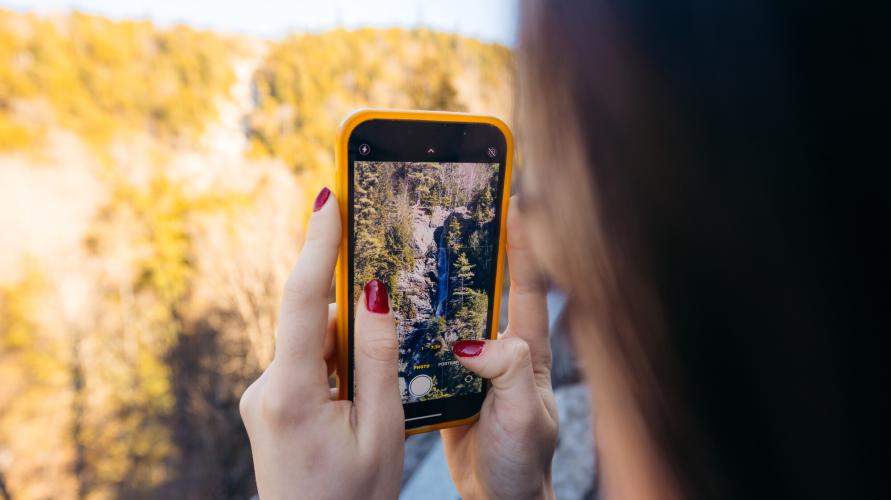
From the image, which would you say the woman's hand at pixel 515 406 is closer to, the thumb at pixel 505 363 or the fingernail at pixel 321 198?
the thumb at pixel 505 363

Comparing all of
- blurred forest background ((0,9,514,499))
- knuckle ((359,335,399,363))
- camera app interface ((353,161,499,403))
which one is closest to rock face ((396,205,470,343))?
camera app interface ((353,161,499,403))

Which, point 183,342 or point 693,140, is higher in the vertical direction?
point 693,140

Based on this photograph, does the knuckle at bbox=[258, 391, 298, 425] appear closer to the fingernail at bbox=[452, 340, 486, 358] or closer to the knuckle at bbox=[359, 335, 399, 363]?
the knuckle at bbox=[359, 335, 399, 363]

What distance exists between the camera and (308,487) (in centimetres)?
42

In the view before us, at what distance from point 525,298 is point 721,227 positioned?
1.40ft

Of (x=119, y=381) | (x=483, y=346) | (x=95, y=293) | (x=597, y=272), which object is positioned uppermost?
(x=597, y=272)

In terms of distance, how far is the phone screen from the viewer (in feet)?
1.81

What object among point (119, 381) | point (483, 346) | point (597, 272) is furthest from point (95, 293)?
point (597, 272)

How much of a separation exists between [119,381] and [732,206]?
134 inches

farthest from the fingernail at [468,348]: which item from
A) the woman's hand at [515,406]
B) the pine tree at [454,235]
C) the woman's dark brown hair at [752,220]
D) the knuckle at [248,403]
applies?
the woman's dark brown hair at [752,220]

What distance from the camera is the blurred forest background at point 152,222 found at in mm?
2574

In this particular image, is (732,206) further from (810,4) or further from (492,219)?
(492,219)

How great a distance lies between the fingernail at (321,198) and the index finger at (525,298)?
0.20m

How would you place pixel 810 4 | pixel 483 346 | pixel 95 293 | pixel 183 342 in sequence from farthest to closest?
pixel 183 342, pixel 95 293, pixel 483 346, pixel 810 4
